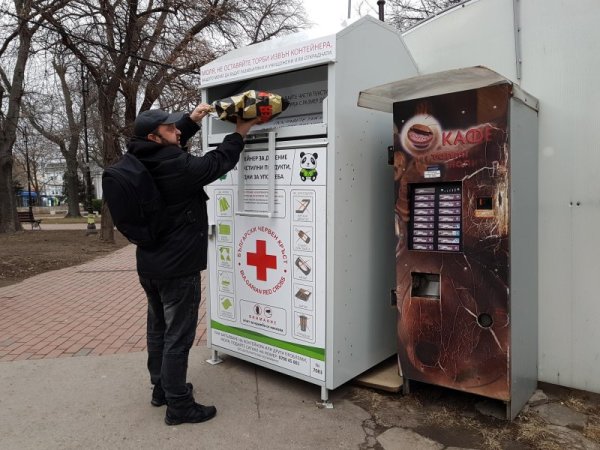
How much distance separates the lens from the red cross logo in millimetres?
3449

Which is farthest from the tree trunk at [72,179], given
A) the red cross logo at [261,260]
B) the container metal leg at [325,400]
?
the container metal leg at [325,400]

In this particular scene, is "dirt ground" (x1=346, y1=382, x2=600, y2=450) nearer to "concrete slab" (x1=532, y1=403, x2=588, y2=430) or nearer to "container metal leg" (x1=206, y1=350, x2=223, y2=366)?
"concrete slab" (x1=532, y1=403, x2=588, y2=430)

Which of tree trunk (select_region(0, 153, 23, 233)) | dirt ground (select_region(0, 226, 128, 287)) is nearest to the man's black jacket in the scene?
dirt ground (select_region(0, 226, 128, 287))

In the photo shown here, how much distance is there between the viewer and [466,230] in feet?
9.75

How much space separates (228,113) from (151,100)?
11.6 metres

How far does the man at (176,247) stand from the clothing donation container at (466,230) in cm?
121

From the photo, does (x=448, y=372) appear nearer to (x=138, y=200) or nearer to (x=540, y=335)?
(x=540, y=335)

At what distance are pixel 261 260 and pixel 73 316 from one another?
3.35m

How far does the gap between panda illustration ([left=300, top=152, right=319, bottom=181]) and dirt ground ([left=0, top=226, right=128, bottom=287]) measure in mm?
6909

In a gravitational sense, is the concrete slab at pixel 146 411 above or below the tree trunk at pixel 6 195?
below

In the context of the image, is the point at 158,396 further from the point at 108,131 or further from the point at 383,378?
the point at 108,131

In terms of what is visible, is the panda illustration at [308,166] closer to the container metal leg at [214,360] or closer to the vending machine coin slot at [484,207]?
the vending machine coin slot at [484,207]

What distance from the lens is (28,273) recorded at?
9.24 metres

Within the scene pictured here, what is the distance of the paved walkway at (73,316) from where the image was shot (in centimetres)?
453
